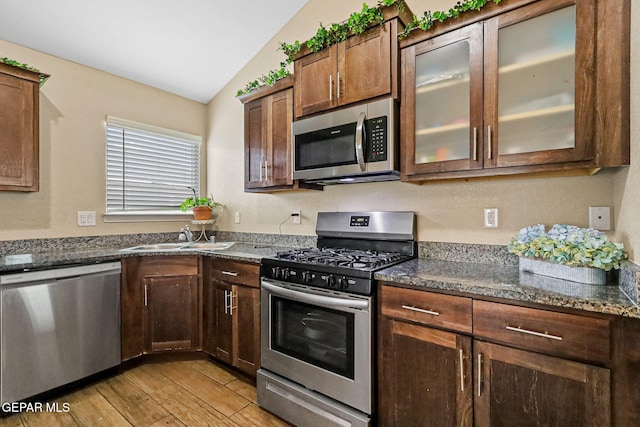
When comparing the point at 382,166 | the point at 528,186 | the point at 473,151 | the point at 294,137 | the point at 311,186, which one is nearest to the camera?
the point at 473,151

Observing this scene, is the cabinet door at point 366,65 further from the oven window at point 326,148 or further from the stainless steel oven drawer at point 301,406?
the stainless steel oven drawer at point 301,406

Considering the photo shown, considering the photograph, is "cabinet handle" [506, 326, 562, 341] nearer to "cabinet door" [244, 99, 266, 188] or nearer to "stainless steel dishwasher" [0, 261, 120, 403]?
"cabinet door" [244, 99, 266, 188]

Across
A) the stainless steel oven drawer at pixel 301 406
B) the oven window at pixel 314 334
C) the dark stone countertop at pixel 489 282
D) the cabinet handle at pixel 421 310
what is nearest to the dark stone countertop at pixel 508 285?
the dark stone countertop at pixel 489 282

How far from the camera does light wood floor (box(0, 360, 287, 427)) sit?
1.86 m

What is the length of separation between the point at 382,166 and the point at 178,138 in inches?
99.4

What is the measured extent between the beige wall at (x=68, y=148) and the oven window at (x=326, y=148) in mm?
1924

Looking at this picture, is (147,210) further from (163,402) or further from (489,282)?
(489,282)

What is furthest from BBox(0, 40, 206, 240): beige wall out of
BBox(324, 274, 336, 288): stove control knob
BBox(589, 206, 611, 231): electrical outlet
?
BBox(589, 206, 611, 231): electrical outlet

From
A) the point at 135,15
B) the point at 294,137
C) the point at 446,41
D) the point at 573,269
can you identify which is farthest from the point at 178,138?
the point at 573,269

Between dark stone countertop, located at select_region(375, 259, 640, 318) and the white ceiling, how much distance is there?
2419 millimetres

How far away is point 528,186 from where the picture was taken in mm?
1725

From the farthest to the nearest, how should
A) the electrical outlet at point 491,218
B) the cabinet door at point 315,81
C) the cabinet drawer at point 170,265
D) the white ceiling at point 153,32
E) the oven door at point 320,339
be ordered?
1. the cabinet drawer at point 170,265
2. the white ceiling at point 153,32
3. the cabinet door at point 315,81
4. the electrical outlet at point 491,218
5. the oven door at point 320,339

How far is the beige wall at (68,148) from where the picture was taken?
2406 millimetres

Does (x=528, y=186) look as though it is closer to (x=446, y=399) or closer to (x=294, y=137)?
(x=446, y=399)
